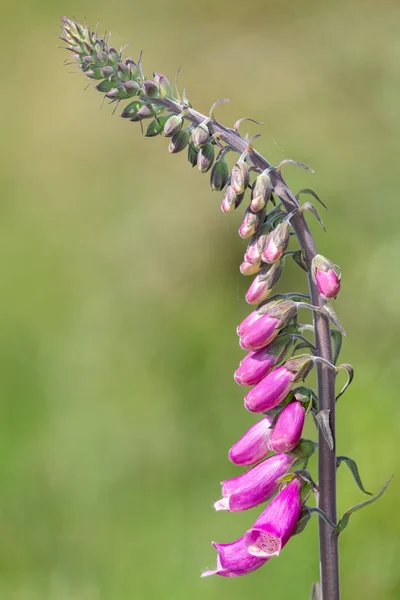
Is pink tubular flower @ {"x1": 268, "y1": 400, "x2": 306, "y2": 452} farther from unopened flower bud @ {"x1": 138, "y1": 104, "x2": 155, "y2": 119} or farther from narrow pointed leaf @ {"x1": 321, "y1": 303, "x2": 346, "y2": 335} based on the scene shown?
unopened flower bud @ {"x1": 138, "y1": 104, "x2": 155, "y2": 119}

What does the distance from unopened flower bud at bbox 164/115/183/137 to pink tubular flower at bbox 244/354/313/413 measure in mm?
324

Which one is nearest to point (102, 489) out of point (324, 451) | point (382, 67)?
point (324, 451)

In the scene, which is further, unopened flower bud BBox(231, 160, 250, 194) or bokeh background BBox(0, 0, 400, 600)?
bokeh background BBox(0, 0, 400, 600)

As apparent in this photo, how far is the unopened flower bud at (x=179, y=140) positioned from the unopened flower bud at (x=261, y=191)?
12 cm

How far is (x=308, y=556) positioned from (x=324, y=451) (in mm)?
1118

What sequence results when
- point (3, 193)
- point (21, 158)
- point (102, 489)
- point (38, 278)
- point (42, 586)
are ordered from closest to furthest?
point (42, 586) < point (102, 489) < point (38, 278) < point (3, 193) < point (21, 158)

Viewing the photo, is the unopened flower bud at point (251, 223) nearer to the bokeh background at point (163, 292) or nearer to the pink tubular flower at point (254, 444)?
the pink tubular flower at point (254, 444)

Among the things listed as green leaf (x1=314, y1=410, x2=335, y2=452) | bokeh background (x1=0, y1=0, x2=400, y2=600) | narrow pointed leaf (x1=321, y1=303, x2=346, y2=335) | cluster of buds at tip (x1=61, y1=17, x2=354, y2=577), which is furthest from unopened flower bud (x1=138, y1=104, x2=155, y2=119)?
bokeh background (x1=0, y1=0, x2=400, y2=600)

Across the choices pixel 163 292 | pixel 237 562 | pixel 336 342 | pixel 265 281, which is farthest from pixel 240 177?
pixel 163 292

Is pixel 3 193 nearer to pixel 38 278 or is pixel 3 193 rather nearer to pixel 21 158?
pixel 21 158

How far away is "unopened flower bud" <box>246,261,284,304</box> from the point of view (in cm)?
106

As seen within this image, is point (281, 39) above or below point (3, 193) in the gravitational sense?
above

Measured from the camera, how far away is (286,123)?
15.0ft

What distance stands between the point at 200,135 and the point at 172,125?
0.04 m
